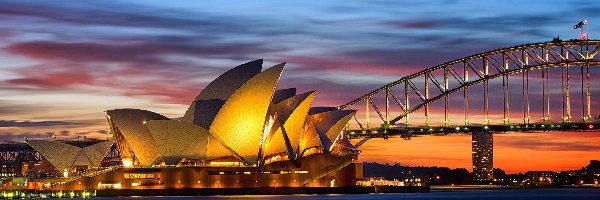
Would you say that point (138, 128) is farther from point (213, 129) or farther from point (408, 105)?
point (408, 105)

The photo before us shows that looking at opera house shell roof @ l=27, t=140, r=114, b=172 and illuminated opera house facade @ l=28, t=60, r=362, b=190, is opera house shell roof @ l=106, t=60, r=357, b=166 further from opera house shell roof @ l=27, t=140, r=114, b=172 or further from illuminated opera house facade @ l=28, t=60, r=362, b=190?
opera house shell roof @ l=27, t=140, r=114, b=172

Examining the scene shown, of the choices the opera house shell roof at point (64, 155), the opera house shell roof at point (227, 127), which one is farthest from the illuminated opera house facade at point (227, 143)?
the opera house shell roof at point (64, 155)

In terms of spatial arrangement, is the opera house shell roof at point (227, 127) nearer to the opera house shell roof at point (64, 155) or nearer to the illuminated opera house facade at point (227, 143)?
the illuminated opera house facade at point (227, 143)

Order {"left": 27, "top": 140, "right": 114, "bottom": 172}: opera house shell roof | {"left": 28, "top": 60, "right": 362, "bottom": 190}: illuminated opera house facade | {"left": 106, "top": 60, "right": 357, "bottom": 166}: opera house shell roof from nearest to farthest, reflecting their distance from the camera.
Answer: {"left": 106, "top": 60, "right": 357, "bottom": 166}: opera house shell roof → {"left": 28, "top": 60, "right": 362, "bottom": 190}: illuminated opera house facade → {"left": 27, "top": 140, "right": 114, "bottom": 172}: opera house shell roof

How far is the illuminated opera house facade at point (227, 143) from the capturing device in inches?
3962

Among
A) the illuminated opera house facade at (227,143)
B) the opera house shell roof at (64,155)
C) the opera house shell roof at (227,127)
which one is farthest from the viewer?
the opera house shell roof at (64,155)

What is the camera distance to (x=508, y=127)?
131375 mm

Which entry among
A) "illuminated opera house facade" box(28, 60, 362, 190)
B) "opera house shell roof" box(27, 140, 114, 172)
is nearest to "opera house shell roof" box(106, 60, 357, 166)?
"illuminated opera house facade" box(28, 60, 362, 190)

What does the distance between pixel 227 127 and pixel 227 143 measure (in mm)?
3191

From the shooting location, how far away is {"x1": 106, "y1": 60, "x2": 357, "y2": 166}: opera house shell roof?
99.5 metres

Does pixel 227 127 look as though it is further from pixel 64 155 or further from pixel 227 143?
pixel 64 155

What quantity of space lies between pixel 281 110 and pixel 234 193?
10309mm

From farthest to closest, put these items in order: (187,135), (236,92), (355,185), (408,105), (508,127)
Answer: (408,105) → (508,127) → (355,185) → (187,135) → (236,92)

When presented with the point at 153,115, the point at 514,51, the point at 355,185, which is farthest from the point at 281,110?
the point at 514,51
